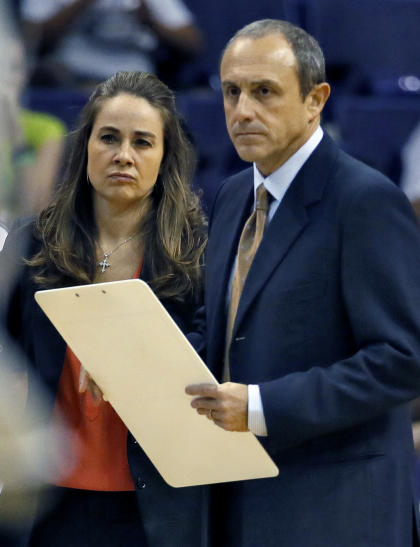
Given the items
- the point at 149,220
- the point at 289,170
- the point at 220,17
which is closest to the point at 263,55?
the point at 289,170

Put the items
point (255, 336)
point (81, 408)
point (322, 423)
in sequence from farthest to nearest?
point (81, 408) → point (255, 336) → point (322, 423)

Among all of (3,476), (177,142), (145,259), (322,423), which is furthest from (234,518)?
(177,142)

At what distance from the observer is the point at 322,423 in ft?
5.78

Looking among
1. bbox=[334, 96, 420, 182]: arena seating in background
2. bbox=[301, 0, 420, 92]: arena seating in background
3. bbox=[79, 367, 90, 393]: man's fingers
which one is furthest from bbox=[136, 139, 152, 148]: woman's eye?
bbox=[301, 0, 420, 92]: arena seating in background

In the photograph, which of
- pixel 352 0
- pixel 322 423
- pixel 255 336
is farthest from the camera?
pixel 352 0

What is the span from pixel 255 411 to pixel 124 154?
0.68 metres

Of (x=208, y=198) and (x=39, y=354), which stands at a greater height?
(x=39, y=354)

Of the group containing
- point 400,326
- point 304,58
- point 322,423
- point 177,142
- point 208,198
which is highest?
point 304,58

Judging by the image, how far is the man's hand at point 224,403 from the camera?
5.76 feet

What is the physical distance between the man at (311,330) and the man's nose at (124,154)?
276 millimetres

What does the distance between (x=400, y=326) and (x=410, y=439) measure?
10.5 inches

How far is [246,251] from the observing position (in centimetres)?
202

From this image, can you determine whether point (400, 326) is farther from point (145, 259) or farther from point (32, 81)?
point (32, 81)

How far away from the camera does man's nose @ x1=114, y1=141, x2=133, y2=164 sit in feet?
7.01
